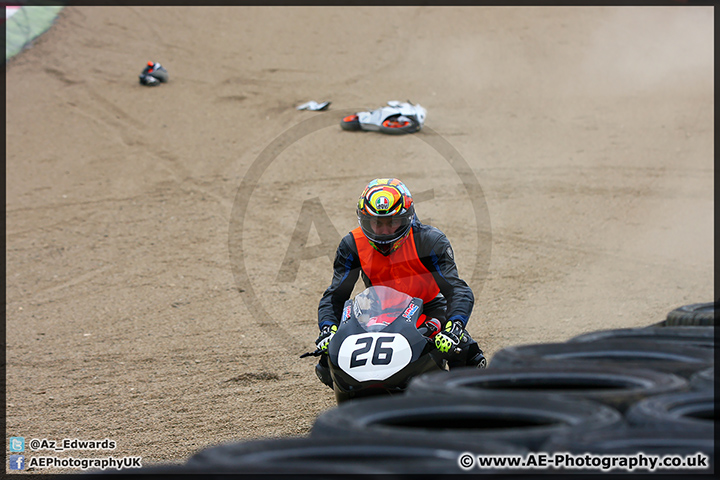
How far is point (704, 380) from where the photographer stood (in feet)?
10.4

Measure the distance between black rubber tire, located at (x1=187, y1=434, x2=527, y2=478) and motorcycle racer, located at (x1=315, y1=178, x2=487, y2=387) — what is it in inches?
103

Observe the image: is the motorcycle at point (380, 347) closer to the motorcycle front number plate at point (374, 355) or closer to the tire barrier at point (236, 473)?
the motorcycle front number plate at point (374, 355)

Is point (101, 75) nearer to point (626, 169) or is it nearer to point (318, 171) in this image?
point (318, 171)

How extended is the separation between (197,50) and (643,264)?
16725mm

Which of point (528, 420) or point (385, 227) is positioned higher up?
point (385, 227)

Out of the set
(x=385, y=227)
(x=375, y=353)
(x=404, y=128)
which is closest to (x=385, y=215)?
(x=385, y=227)

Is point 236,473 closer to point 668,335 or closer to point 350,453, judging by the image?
point 350,453

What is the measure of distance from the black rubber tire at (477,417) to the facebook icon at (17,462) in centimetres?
362

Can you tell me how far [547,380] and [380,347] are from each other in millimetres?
1428

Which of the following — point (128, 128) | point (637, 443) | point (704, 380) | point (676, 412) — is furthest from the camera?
point (128, 128)

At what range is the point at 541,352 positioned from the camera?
3.82m

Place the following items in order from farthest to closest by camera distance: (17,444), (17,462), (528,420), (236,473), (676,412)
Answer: (17,444)
(17,462)
(528,420)
(676,412)
(236,473)

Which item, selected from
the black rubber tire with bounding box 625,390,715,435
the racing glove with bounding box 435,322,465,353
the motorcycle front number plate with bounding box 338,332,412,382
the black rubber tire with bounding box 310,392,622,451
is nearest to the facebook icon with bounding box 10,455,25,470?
the motorcycle front number plate with bounding box 338,332,412,382

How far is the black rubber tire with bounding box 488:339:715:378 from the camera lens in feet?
11.9
